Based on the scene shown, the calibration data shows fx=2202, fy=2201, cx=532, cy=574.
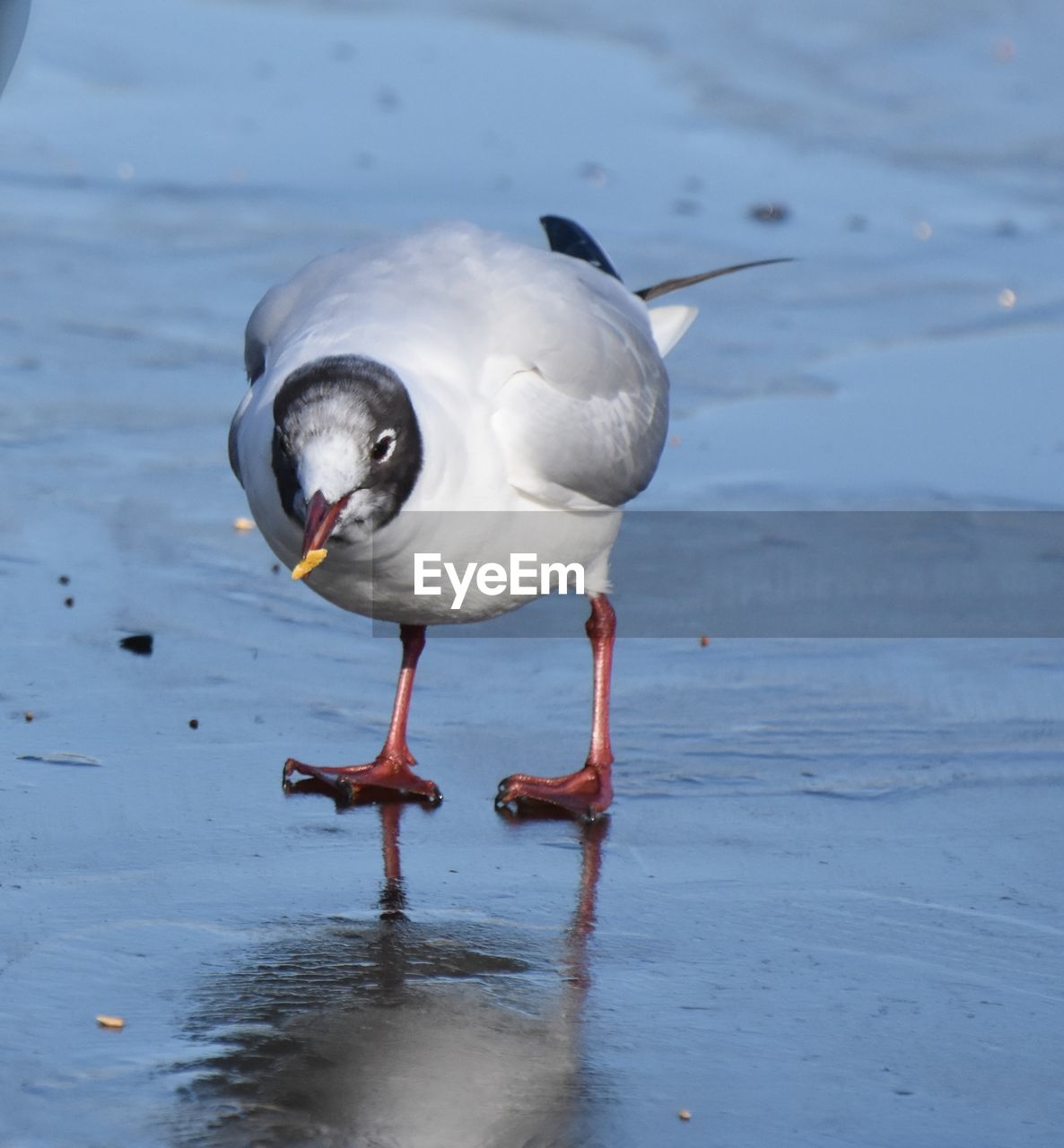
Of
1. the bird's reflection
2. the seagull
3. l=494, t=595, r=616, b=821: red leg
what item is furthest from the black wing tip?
the bird's reflection

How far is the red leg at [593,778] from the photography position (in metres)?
5.05

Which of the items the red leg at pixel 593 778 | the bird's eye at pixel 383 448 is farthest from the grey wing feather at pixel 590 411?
the bird's eye at pixel 383 448

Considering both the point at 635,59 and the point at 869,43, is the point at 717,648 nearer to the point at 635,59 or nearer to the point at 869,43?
the point at 635,59

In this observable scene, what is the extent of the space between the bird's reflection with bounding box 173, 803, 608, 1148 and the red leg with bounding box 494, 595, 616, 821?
57cm

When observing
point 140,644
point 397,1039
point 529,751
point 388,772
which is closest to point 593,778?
point 529,751

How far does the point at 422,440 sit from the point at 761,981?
1344 mm

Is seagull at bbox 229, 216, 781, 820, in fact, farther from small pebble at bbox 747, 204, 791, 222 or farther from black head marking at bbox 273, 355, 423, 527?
small pebble at bbox 747, 204, 791, 222

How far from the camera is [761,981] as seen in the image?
13.6 feet

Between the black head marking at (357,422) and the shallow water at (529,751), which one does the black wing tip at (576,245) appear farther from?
the black head marking at (357,422)

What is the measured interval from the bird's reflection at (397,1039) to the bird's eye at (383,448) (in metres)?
0.90

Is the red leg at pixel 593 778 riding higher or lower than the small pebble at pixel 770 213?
lower

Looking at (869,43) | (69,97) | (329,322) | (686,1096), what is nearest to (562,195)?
(69,97)

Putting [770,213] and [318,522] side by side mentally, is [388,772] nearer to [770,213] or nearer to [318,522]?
[318,522]

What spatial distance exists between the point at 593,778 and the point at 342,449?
1.15 meters
